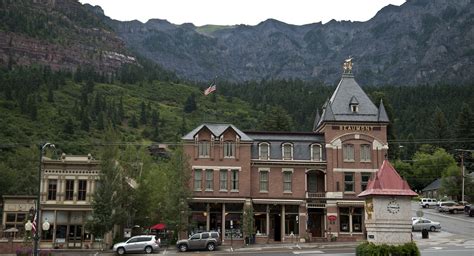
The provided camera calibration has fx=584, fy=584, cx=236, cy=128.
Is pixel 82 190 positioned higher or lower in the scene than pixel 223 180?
lower

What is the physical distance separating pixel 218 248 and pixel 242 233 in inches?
232

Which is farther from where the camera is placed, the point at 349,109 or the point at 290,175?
the point at 349,109

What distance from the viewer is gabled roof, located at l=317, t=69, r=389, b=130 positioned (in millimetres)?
60659

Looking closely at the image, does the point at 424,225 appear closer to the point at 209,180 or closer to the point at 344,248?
the point at 344,248

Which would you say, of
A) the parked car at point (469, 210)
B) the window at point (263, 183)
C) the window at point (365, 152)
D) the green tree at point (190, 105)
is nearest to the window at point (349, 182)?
the window at point (365, 152)

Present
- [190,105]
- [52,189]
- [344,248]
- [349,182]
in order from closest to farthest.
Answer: [344,248]
[52,189]
[349,182]
[190,105]

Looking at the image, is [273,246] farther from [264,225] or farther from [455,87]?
[455,87]

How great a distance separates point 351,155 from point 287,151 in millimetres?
6643

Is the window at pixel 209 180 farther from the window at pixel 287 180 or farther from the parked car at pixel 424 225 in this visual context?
the parked car at pixel 424 225

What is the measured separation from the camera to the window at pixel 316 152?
2400 inches

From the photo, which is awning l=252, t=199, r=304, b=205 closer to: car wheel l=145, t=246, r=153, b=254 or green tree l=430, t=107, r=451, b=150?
car wheel l=145, t=246, r=153, b=254

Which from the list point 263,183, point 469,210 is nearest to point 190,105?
point 469,210

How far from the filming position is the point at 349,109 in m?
61.4

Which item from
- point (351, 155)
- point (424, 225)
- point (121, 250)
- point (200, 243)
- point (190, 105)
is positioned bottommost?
point (121, 250)
